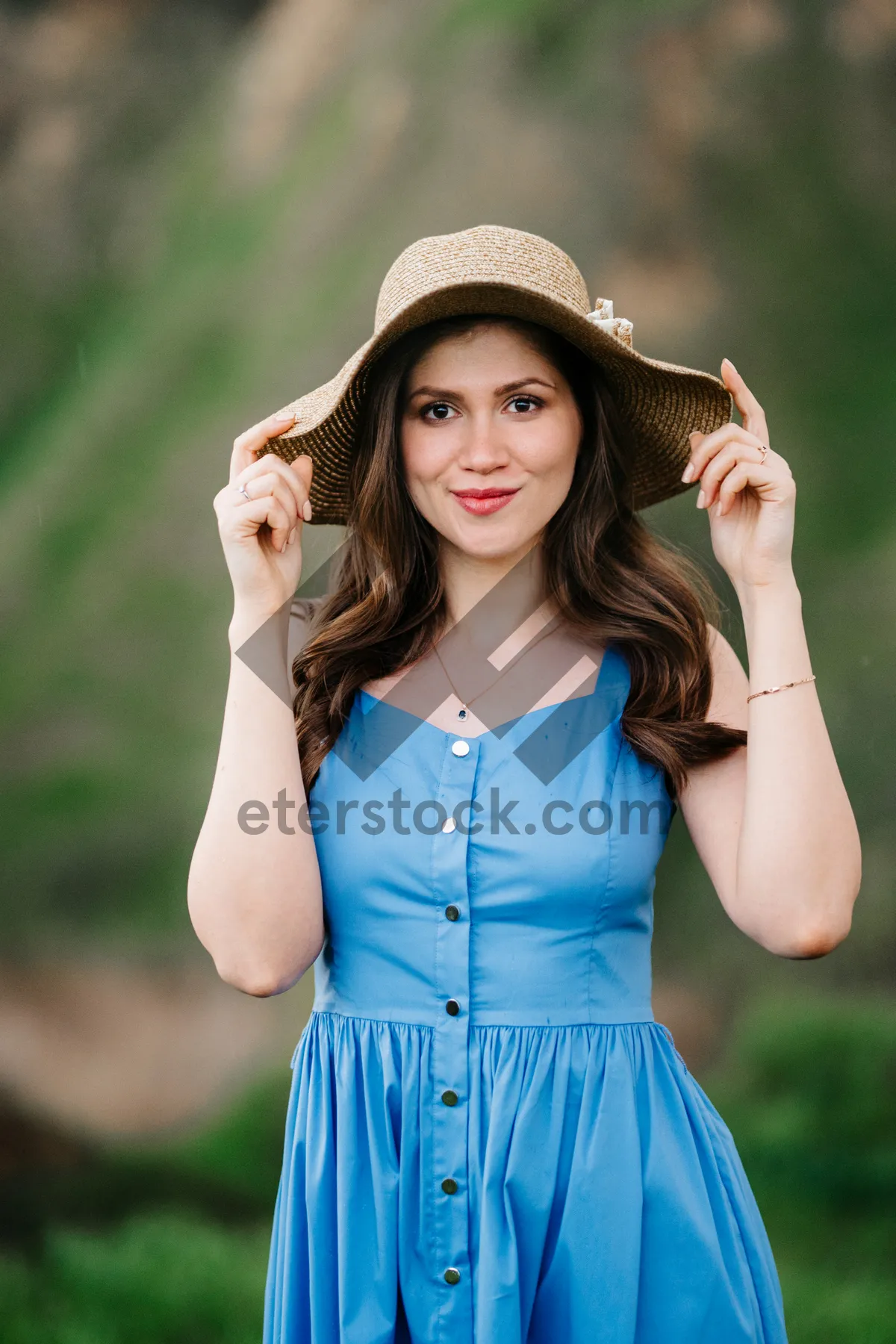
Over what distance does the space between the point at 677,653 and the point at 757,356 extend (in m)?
1.02

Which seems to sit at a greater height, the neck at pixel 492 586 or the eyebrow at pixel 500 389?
the eyebrow at pixel 500 389

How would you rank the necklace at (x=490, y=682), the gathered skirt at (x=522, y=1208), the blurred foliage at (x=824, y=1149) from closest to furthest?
1. the gathered skirt at (x=522, y=1208)
2. the necklace at (x=490, y=682)
3. the blurred foliage at (x=824, y=1149)

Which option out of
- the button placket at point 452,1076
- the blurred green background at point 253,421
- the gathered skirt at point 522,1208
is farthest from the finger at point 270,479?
the blurred green background at point 253,421

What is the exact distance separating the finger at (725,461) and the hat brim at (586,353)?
0.12 meters

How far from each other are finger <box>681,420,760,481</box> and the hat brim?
85mm

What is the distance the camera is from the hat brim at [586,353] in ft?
5.29

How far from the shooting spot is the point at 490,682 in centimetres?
174

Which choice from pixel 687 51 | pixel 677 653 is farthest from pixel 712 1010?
pixel 687 51

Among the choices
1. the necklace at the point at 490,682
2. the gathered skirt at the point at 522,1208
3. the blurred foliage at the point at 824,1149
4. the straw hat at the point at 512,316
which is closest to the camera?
the gathered skirt at the point at 522,1208

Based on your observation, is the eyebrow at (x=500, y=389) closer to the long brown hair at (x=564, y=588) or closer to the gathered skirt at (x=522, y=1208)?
the long brown hair at (x=564, y=588)

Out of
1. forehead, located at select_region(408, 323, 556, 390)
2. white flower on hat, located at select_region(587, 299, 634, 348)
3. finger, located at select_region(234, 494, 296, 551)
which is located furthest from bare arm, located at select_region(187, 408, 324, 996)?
white flower on hat, located at select_region(587, 299, 634, 348)

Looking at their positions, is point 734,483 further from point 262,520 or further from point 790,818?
point 262,520

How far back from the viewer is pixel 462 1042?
4.92ft

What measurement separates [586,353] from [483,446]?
24 centimetres
